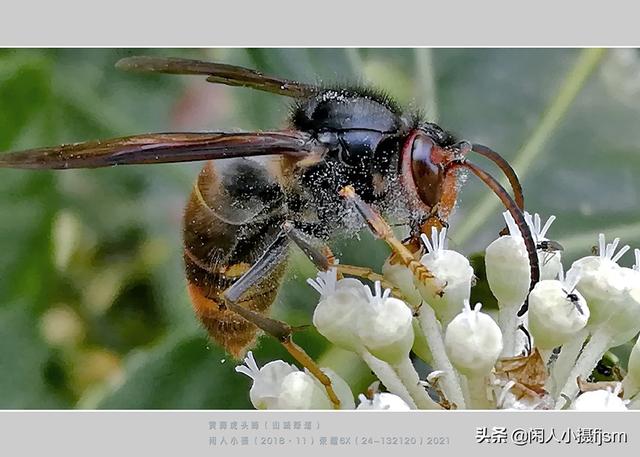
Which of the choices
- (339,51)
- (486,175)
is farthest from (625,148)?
(486,175)

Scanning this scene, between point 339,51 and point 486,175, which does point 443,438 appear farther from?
point 339,51

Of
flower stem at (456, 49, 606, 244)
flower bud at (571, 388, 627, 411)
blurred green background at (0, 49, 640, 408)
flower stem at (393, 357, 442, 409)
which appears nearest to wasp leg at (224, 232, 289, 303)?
flower stem at (393, 357, 442, 409)

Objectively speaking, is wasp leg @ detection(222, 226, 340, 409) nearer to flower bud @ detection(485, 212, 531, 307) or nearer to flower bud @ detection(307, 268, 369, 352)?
flower bud @ detection(307, 268, 369, 352)

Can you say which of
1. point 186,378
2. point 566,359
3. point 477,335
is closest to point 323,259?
point 477,335

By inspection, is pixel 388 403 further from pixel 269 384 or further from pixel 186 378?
pixel 186 378

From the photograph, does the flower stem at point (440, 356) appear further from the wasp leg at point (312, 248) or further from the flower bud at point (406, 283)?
the wasp leg at point (312, 248)

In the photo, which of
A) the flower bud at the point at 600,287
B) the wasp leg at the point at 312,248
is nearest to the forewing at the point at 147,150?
the wasp leg at the point at 312,248

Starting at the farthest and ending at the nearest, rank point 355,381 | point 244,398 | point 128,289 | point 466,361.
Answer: point 128,289, point 244,398, point 355,381, point 466,361
